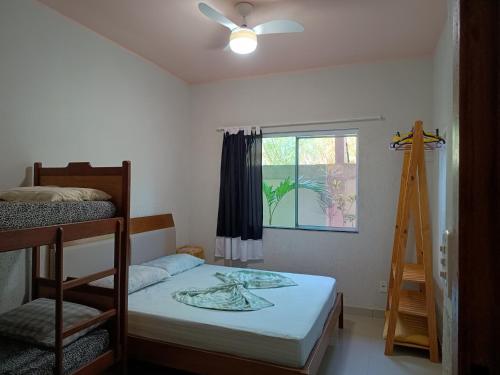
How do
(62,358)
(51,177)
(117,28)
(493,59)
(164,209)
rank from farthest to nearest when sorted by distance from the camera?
(164,209) < (117,28) < (51,177) < (62,358) < (493,59)

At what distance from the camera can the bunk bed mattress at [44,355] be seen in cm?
160

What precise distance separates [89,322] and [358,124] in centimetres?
311

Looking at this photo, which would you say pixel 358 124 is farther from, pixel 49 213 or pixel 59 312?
pixel 59 312

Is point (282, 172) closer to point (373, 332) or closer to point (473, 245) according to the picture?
point (373, 332)

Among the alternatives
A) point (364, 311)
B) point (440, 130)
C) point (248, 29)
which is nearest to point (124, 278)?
point (248, 29)

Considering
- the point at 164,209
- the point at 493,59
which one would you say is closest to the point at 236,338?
the point at 493,59

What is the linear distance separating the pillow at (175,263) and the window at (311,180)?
1051 millimetres

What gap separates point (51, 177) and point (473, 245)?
2.54m

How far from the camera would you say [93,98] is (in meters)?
2.92

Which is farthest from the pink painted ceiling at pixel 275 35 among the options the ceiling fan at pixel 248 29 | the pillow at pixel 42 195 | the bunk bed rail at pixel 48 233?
the bunk bed rail at pixel 48 233

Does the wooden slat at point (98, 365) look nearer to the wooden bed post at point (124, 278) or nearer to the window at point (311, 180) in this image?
the wooden bed post at point (124, 278)

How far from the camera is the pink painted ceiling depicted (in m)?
2.42

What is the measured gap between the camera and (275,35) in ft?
9.50

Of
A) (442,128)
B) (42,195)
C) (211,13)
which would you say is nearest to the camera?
(42,195)
